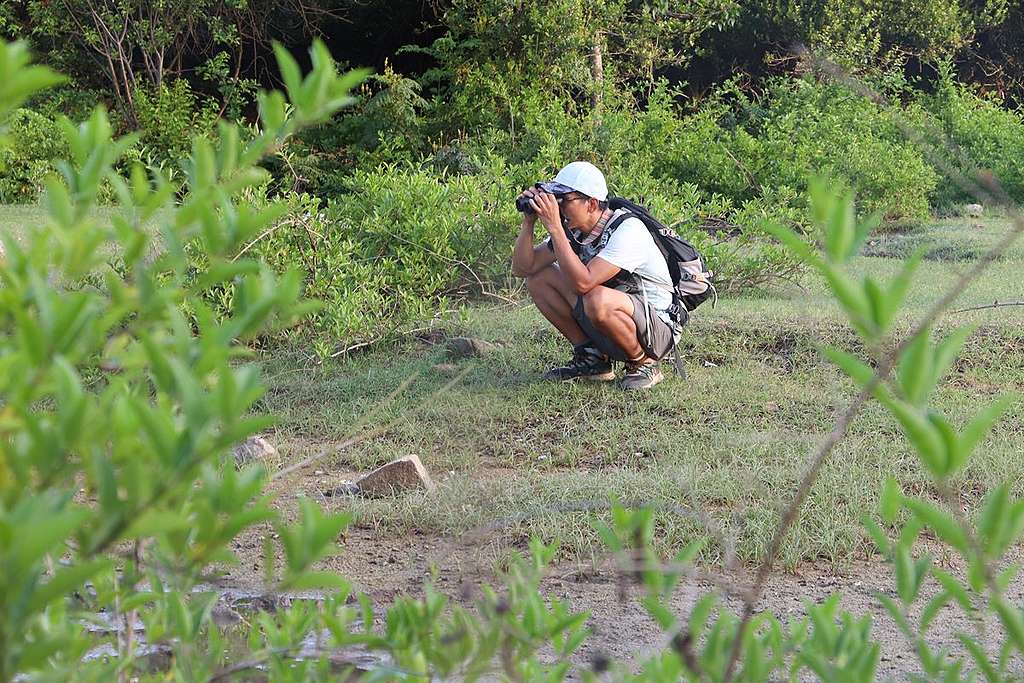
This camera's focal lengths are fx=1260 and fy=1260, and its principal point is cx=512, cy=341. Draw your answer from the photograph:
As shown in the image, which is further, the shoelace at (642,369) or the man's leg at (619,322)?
the shoelace at (642,369)

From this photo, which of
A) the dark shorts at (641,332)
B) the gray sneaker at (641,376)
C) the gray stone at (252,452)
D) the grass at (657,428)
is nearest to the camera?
the grass at (657,428)

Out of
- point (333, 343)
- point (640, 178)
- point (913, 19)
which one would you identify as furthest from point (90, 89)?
point (913, 19)

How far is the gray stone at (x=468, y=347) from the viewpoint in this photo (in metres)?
6.09

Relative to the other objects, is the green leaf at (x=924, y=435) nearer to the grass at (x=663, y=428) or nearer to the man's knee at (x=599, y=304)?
the grass at (x=663, y=428)

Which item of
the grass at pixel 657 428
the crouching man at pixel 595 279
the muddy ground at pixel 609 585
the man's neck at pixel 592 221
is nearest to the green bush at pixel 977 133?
the grass at pixel 657 428

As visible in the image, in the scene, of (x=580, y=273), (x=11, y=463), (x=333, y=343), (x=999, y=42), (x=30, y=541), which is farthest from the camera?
(x=999, y=42)

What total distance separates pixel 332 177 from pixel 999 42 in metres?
8.60

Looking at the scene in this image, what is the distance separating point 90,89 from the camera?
12.5 metres

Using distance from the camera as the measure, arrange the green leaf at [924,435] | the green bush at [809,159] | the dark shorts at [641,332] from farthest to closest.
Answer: the green bush at [809,159], the dark shorts at [641,332], the green leaf at [924,435]

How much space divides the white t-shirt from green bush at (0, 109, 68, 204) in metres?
7.19

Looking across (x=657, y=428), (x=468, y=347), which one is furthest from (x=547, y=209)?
(x=468, y=347)

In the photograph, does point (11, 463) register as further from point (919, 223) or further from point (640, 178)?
point (919, 223)

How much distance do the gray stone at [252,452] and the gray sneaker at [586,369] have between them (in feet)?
4.48

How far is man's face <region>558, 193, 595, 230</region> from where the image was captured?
527 cm
